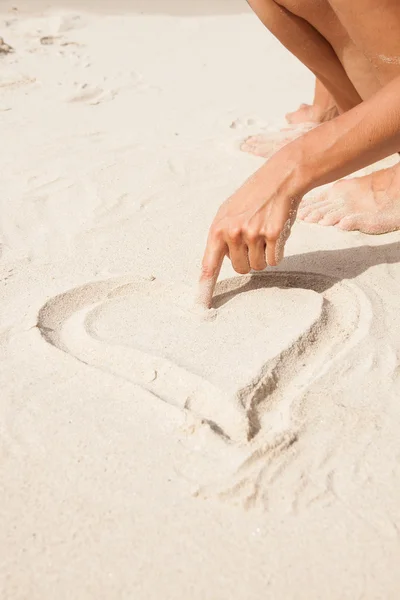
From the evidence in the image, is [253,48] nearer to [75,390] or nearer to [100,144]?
[100,144]

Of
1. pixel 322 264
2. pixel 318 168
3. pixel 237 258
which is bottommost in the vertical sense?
pixel 322 264

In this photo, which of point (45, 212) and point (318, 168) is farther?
point (45, 212)

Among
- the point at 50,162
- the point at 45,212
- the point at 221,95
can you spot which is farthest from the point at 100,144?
the point at 221,95

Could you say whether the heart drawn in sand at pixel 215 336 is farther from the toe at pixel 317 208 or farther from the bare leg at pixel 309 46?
the bare leg at pixel 309 46

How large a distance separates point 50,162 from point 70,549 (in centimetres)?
206

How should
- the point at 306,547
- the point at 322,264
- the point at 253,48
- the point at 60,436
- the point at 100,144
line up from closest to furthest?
the point at 306,547
the point at 60,436
the point at 322,264
the point at 100,144
the point at 253,48

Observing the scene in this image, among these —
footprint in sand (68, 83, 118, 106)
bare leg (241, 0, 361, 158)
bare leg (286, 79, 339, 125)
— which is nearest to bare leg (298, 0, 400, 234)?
bare leg (241, 0, 361, 158)

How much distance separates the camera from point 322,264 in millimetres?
2109

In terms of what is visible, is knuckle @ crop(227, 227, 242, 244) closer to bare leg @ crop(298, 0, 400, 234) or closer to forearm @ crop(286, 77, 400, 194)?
forearm @ crop(286, 77, 400, 194)

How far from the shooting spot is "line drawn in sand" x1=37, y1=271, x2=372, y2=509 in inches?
54.9

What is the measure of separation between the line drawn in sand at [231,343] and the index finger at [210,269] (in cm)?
5

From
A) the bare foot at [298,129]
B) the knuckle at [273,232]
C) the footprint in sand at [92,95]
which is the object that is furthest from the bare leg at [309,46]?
the footprint in sand at [92,95]

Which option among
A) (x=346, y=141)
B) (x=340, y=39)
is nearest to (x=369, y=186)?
(x=340, y=39)

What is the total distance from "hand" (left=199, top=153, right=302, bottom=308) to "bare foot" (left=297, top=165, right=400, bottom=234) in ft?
2.07
